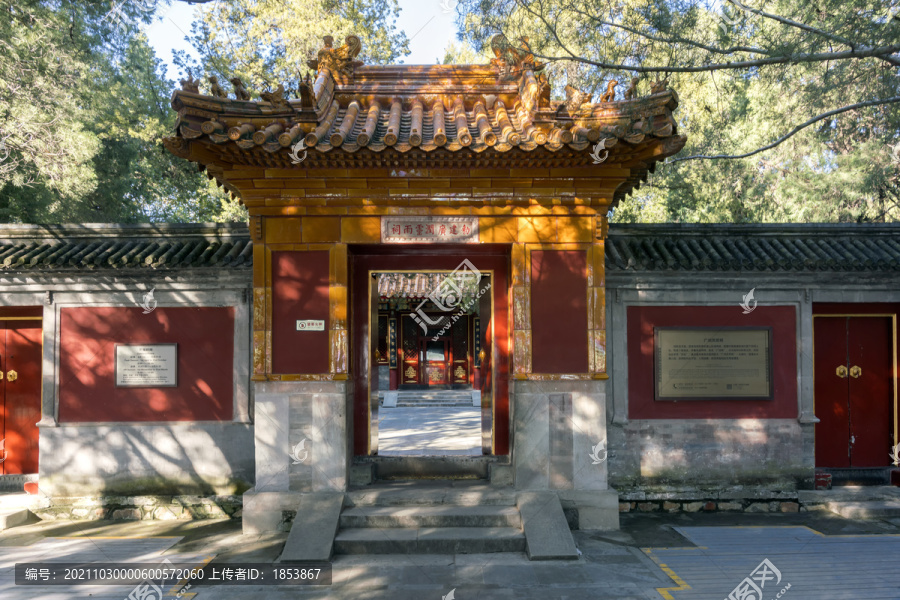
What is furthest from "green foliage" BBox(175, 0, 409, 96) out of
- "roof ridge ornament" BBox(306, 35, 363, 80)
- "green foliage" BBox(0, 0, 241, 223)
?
"roof ridge ornament" BBox(306, 35, 363, 80)

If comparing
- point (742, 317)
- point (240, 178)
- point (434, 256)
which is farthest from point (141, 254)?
point (742, 317)

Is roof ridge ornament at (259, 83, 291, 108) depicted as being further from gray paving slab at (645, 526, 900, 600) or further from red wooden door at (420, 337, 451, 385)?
red wooden door at (420, 337, 451, 385)

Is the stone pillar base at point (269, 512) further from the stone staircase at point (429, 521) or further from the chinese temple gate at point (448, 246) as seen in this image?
the stone staircase at point (429, 521)

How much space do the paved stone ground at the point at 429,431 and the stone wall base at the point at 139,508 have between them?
2228 mm

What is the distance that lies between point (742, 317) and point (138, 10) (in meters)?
8.98

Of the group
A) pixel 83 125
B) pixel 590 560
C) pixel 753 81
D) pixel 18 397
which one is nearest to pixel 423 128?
pixel 590 560

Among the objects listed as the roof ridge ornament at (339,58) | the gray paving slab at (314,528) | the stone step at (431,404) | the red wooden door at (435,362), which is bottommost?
the stone step at (431,404)

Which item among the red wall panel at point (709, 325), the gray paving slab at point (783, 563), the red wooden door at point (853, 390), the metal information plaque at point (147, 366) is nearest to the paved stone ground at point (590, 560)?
the gray paving slab at point (783, 563)

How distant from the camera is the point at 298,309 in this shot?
680 centimetres

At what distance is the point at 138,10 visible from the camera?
799 centimetres

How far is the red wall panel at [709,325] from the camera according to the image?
7844mm

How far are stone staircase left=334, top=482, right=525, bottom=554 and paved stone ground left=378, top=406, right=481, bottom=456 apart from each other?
1.36 meters

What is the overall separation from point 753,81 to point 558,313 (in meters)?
12.4

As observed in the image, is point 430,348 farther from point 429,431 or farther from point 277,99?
point 277,99
